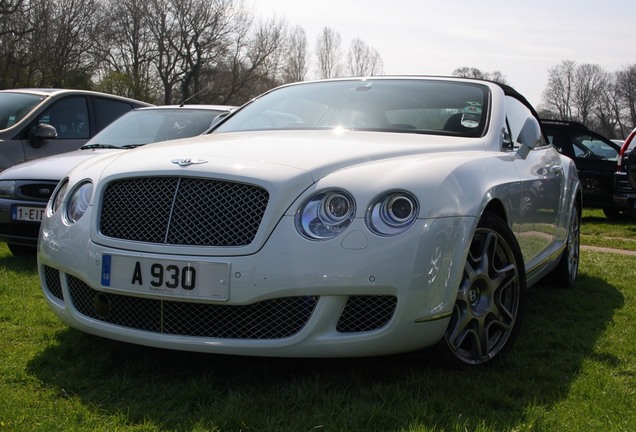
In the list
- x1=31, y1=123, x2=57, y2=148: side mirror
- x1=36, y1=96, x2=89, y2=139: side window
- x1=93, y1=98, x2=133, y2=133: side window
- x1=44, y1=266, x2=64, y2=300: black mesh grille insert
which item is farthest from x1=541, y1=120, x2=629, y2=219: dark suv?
x1=44, y1=266, x2=64, y2=300: black mesh grille insert

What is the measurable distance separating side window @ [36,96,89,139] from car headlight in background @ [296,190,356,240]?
5.79m

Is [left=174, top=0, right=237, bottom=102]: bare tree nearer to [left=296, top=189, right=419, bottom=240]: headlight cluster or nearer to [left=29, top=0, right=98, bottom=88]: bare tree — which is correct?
[left=29, top=0, right=98, bottom=88]: bare tree

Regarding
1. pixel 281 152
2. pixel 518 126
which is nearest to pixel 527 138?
pixel 518 126

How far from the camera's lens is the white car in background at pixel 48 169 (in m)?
5.62

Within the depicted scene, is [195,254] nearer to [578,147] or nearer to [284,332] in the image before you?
[284,332]

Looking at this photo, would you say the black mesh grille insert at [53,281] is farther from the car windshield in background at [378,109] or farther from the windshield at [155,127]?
the windshield at [155,127]

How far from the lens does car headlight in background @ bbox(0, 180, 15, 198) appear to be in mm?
5680

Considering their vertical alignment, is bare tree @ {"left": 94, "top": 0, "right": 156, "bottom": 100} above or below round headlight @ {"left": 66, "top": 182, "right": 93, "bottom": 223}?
above

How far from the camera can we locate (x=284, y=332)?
288cm

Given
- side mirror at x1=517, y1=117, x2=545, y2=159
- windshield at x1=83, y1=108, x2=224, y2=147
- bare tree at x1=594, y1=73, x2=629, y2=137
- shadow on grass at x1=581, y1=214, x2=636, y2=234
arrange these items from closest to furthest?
side mirror at x1=517, y1=117, x2=545, y2=159 → windshield at x1=83, y1=108, x2=224, y2=147 → shadow on grass at x1=581, y1=214, x2=636, y2=234 → bare tree at x1=594, y1=73, x2=629, y2=137

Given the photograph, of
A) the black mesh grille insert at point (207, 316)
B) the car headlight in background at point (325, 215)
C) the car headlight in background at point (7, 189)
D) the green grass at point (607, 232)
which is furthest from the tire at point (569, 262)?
the car headlight in background at point (7, 189)

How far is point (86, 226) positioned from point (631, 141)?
34.5 ft

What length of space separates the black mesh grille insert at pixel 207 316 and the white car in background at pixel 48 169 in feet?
8.83

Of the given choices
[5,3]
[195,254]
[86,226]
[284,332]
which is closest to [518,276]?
[284,332]
